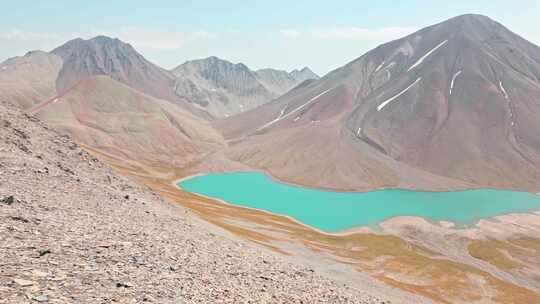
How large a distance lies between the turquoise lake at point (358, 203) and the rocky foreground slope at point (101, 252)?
8707 cm

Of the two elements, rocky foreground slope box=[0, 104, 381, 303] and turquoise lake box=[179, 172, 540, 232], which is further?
turquoise lake box=[179, 172, 540, 232]

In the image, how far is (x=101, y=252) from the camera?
27328 millimetres

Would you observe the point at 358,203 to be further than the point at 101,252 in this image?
Yes

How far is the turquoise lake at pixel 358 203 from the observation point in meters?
142

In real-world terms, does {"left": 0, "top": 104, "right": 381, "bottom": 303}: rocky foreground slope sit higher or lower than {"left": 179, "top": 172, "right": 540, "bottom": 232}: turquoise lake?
higher

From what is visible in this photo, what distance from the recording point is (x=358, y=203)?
171m

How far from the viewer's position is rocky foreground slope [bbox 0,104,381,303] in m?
21.3

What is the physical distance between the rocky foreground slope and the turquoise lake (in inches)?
3428

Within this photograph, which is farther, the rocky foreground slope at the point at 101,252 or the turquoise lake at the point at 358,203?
the turquoise lake at the point at 358,203

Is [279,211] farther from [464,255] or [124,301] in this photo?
[124,301]

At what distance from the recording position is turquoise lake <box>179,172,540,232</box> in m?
142

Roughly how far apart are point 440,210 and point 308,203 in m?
52.5

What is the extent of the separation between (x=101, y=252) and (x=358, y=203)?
15286 cm

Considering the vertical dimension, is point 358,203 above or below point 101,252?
below
